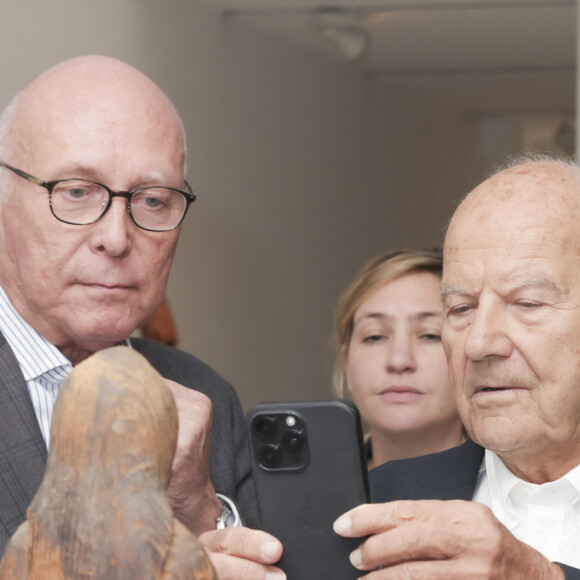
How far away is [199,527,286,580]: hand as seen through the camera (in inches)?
39.2

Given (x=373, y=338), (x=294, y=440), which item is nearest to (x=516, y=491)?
(x=294, y=440)

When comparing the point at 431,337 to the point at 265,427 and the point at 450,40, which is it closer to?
the point at 265,427

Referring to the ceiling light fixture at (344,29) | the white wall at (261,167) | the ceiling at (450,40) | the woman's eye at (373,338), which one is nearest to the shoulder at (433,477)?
the woman's eye at (373,338)

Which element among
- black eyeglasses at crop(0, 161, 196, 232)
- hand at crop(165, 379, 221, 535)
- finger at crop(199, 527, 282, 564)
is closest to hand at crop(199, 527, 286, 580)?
finger at crop(199, 527, 282, 564)

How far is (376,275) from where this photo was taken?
228 cm

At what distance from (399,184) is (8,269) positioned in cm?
554

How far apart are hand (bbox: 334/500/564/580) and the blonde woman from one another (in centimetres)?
109

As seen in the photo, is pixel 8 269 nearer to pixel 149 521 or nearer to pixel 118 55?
pixel 149 521

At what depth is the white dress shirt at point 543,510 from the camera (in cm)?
130

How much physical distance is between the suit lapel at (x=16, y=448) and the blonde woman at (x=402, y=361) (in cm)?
98

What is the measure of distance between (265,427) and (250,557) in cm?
13

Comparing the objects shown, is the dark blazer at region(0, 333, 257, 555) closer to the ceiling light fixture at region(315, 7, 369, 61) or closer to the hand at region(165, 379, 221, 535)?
the hand at region(165, 379, 221, 535)

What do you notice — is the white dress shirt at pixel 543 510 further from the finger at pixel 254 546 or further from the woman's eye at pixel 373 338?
the woman's eye at pixel 373 338

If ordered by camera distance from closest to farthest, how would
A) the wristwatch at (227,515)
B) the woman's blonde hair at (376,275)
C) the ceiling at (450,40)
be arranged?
the wristwatch at (227,515)
the woman's blonde hair at (376,275)
the ceiling at (450,40)
